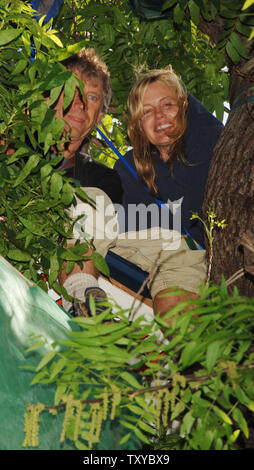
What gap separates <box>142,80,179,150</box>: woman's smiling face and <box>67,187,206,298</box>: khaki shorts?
0.61 metres

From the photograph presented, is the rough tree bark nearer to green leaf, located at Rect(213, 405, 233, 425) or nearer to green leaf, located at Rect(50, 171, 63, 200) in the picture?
green leaf, located at Rect(50, 171, 63, 200)

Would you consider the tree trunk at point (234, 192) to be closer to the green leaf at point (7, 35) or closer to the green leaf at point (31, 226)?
the green leaf at point (31, 226)

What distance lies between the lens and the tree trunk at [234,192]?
2632 millimetres

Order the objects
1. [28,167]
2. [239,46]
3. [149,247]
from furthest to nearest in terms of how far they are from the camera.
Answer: [149,247] < [239,46] < [28,167]

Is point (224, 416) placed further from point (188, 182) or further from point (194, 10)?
point (194, 10)

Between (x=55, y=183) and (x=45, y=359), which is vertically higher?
(x=55, y=183)

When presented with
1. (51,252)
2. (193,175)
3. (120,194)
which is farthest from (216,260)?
(120,194)

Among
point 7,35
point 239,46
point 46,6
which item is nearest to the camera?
point 7,35

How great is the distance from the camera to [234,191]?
8.80 ft

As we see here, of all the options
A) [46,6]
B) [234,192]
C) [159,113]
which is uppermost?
[46,6]

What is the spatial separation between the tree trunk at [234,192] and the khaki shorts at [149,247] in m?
0.63

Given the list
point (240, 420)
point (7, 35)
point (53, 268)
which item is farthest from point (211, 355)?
point (7, 35)

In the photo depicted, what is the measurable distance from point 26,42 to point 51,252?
102 cm

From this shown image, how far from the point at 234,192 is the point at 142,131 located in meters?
1.49
